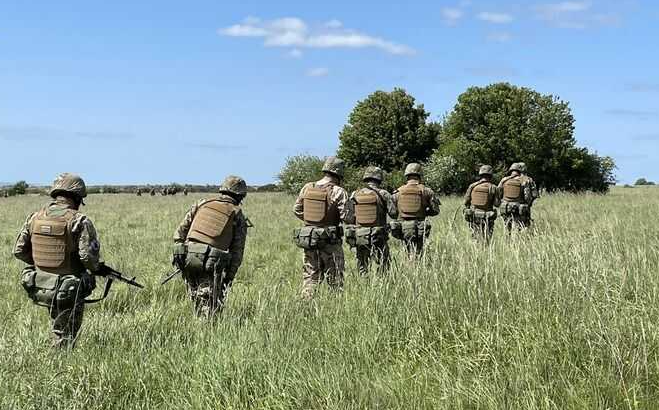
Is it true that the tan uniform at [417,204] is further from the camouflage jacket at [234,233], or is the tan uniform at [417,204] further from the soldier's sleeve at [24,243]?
the soldier's sleeve at [24,243]

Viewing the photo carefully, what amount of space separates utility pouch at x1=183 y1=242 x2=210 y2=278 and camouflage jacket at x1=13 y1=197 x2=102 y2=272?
1.09 metres

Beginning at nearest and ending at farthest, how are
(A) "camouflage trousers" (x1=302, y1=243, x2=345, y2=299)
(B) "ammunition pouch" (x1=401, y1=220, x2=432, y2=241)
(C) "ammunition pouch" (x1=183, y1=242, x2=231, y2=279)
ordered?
(C) "ammunition pouch" (x1=183, y1=242, x2=231, y2=279), (A) "camouflage trousers" (x1=302, y1=243, x2=345, y2=299), (B) "ammunition pouch" (x1=401, y1=220, x2=432, y2=241)

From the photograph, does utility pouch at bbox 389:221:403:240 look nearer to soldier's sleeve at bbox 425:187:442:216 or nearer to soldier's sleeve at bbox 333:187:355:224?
soldier's sleeve at bbox 425:187:442:216

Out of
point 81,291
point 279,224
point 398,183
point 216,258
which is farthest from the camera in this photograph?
point 398,183

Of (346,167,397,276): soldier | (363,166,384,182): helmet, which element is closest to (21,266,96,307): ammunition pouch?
(346,167,397,276): soldier

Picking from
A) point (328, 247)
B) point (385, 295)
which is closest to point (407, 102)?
point (328, 247)

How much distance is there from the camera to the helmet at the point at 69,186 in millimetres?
5258

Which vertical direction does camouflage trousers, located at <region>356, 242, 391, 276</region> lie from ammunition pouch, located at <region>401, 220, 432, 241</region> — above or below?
below

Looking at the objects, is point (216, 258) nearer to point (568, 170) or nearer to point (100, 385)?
point (100, 385)

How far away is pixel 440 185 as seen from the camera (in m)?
35.9

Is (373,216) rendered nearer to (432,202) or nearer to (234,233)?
(432,202)

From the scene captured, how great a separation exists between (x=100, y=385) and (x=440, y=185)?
33.2 meters

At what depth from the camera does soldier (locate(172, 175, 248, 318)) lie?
6.21 metres

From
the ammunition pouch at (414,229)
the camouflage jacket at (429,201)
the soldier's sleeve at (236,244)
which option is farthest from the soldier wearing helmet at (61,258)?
the ammunition pouch at (414,229)
